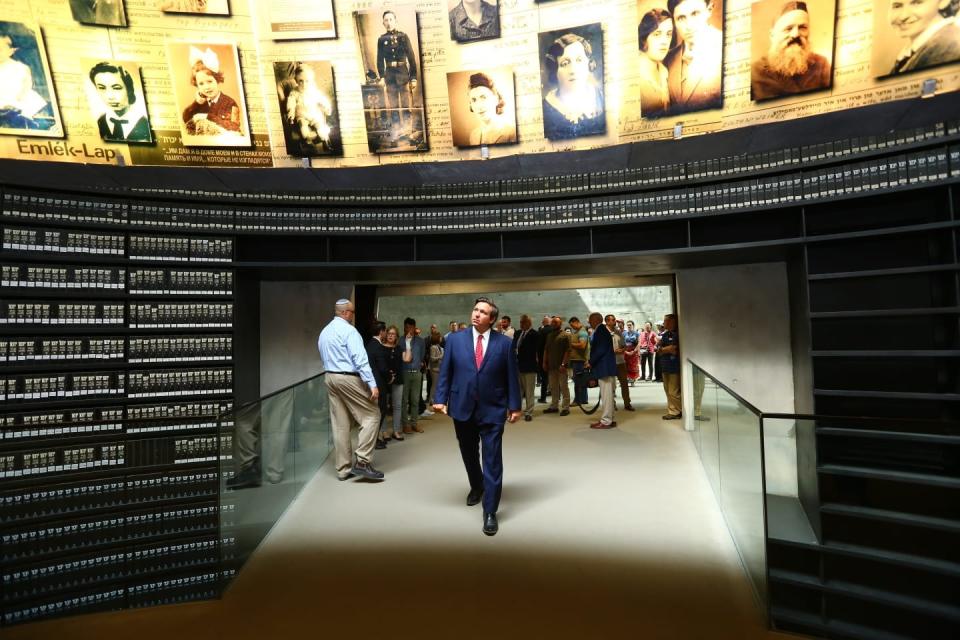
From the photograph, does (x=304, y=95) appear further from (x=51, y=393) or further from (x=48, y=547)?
(x=48, y=547)

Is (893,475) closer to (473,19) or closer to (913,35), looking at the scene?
(913,35)

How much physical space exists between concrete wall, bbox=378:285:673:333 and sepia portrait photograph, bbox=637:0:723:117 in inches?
205

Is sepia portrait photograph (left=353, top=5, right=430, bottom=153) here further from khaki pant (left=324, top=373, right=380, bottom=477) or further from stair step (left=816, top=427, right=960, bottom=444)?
stair step (left=816, top=427, right=960, bottom=444)

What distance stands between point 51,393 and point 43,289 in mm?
800

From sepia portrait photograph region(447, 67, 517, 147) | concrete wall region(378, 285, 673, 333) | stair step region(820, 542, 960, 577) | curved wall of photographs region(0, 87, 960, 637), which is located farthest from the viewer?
concrete wall region(378, 285, 673, 333)

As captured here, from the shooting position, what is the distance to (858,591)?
7.12 ft

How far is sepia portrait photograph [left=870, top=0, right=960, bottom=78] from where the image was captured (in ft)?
10.7

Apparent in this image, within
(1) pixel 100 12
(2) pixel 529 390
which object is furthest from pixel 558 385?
(1) pixel 100 12

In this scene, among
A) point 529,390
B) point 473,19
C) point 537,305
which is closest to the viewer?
point 473,19

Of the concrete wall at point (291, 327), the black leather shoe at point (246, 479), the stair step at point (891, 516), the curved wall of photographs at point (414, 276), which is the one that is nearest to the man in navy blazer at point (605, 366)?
the curved wall of photographs at point (414, 276)

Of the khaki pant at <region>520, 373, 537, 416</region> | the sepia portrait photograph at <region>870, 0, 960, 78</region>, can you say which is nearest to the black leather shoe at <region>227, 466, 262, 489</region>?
the khaki pant at <region>520, 373, 537, 416</region>

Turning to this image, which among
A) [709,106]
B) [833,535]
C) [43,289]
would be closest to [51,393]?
[43,289]

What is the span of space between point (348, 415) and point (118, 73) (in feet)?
11.3

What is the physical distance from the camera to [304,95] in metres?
4.45
